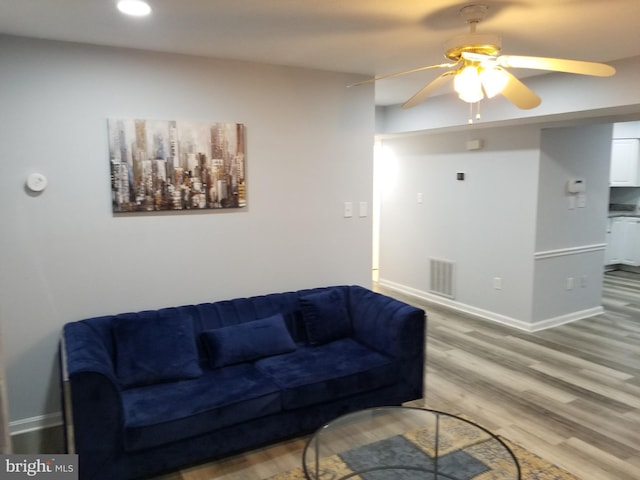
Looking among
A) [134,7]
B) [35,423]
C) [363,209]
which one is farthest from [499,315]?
[134,7]

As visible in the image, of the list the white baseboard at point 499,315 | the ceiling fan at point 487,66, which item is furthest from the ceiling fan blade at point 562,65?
the white baseboard at point 499,315

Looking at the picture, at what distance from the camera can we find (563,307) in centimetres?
486

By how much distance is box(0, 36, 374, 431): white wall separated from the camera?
2.78 m

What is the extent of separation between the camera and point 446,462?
2314 mm

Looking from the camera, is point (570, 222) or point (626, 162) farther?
point (626, 162)

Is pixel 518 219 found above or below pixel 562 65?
below

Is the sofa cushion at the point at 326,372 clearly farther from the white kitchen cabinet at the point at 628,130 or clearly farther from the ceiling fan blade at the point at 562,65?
the white kitchen cabinet at the point at 628,130

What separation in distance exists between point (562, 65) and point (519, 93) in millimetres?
217

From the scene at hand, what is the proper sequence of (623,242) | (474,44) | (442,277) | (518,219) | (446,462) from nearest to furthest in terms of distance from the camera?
(474,44), (446,462), (518,219), (442,277), (623,242)

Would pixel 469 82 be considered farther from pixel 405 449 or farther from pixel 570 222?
pixel 570 222

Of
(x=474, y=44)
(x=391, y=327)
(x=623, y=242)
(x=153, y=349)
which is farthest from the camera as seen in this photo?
(x=623, y=242)

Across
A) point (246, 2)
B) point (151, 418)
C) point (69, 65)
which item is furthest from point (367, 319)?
point (69, 65)

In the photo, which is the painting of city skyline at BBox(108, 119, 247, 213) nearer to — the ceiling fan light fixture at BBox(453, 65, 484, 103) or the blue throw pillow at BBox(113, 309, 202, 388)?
the blue throw pillow at BBox(113, 309, 202, 388)
